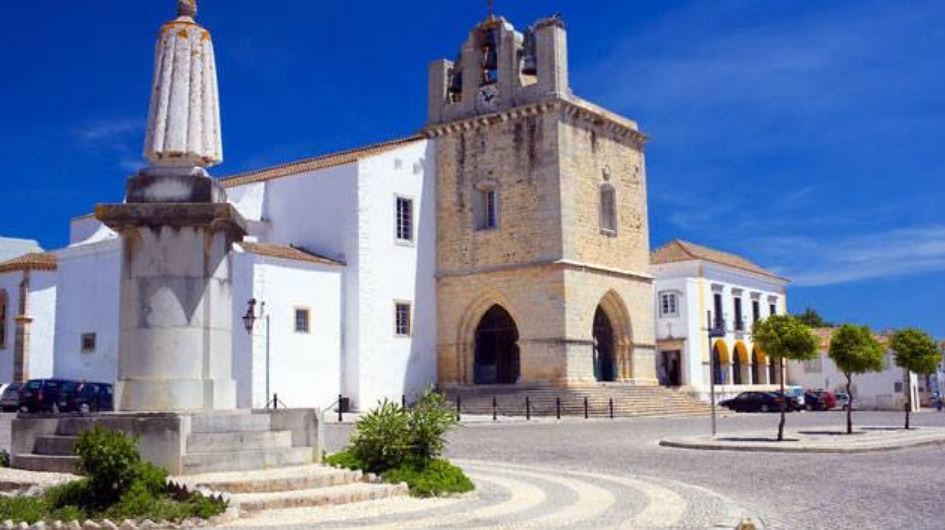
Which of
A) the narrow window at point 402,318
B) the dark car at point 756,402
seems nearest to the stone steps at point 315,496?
the narrow window at point 402,318

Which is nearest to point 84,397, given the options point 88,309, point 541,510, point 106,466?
point 88,309

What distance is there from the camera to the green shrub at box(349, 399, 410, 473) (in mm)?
10484

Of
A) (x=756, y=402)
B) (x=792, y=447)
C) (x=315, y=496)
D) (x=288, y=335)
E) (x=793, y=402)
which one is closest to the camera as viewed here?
(x=315, y=496)

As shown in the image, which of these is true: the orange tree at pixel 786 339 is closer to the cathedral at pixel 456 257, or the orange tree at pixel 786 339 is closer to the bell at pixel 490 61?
the cathedral at pixel 456 257

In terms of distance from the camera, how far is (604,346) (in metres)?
35.8

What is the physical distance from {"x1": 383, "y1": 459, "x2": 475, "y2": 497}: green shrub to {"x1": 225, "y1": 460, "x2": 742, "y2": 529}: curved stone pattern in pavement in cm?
19

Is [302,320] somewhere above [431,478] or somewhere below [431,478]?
above

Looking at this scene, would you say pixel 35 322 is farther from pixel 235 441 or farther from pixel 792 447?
pixel 235 441

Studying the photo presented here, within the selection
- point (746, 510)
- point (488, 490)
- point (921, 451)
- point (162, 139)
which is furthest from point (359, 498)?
point (921, 451)

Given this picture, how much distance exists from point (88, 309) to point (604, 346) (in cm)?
1821

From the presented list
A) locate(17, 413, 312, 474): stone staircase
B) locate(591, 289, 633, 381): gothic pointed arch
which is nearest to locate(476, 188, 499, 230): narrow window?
locate(591, 289, 633, 381): gothic pointed arch

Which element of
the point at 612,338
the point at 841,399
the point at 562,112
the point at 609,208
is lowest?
the point at 841,399

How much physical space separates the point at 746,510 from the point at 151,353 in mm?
6467

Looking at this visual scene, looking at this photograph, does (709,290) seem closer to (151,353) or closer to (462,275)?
(462,275)
